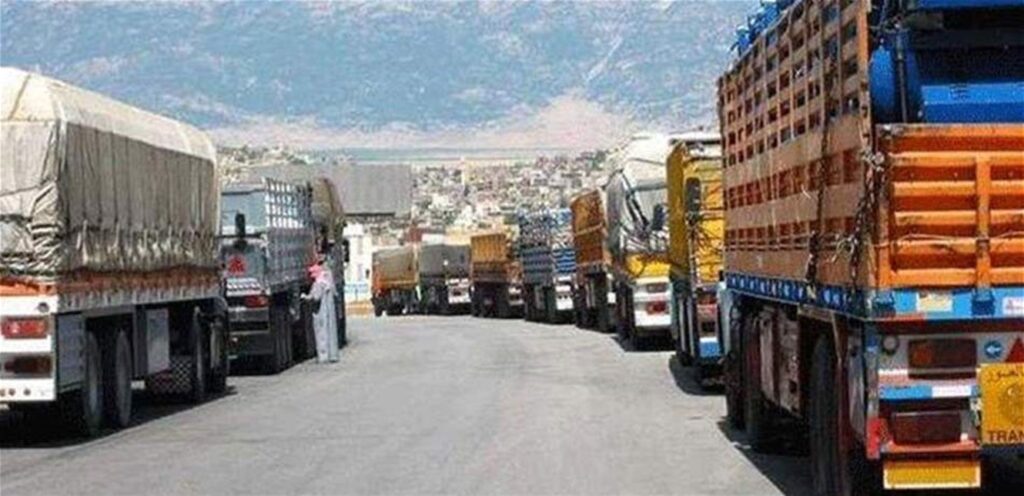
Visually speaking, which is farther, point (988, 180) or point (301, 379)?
point (301, 379)

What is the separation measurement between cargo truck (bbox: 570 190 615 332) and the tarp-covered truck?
47.9ft

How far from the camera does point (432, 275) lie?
7225cm

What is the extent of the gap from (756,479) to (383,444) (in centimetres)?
426

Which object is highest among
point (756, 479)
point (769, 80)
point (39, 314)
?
point (769, 80)

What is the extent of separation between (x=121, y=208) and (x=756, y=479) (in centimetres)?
836

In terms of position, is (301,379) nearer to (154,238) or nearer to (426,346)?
(154,238)

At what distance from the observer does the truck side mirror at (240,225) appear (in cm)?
2830

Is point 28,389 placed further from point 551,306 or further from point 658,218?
point 551,306

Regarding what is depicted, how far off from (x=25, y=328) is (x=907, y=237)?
373 inches

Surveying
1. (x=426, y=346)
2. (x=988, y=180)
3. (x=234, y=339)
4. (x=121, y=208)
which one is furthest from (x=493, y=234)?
(x=988, y=180)

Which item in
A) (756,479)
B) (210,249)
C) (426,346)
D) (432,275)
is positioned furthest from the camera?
(432,275)

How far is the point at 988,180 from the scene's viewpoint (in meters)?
10.2

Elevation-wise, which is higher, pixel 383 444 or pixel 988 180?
pixel 988 180

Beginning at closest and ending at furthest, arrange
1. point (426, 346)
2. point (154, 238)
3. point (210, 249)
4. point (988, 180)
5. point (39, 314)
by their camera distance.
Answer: point (988, 180), point (39, 314), point (154, 238), point (210, 249), point (426, 346)
